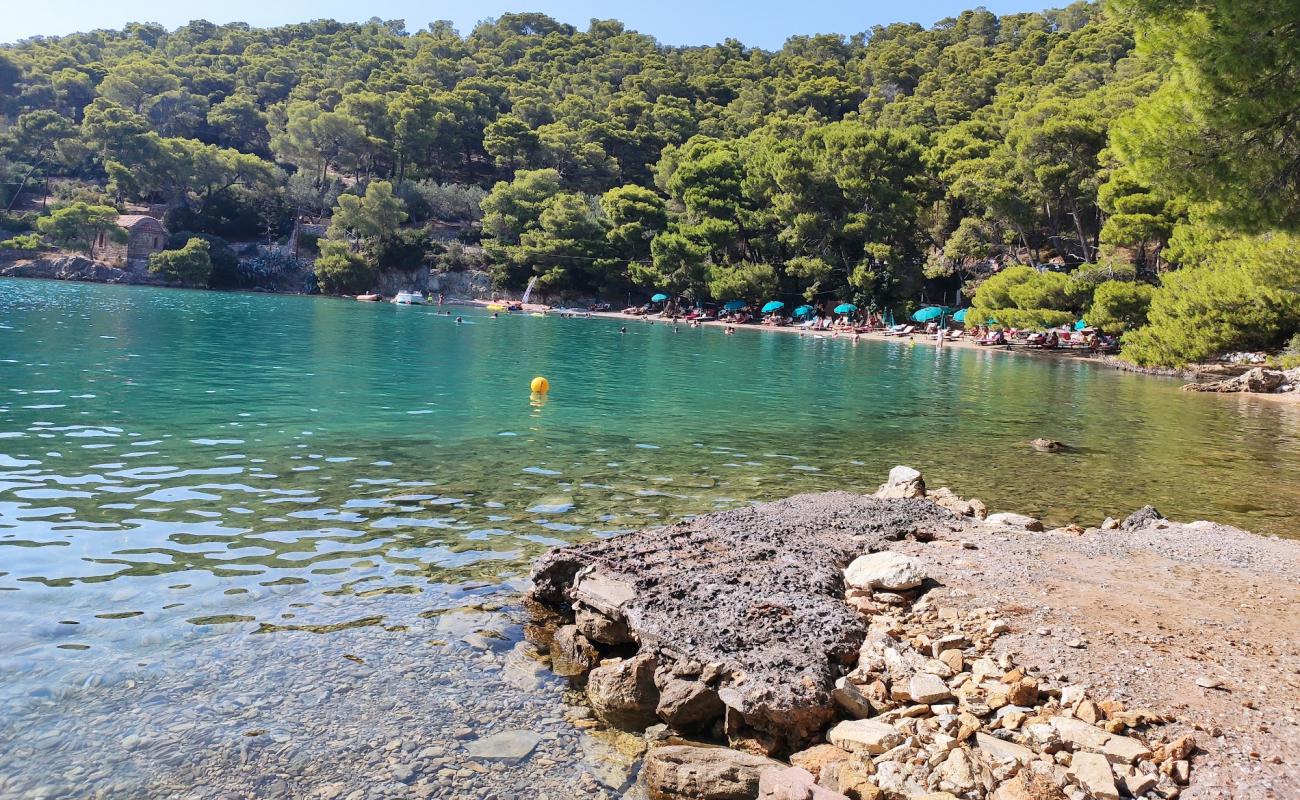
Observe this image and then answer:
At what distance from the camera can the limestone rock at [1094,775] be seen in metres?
3.57

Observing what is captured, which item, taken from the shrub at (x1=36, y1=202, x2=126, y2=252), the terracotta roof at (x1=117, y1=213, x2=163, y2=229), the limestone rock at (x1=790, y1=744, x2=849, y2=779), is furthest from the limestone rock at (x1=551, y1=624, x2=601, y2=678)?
the terracotta roof at (x1=117, y1=213, x2=163, y2=229)

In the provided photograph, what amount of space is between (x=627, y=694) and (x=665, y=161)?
260 feet

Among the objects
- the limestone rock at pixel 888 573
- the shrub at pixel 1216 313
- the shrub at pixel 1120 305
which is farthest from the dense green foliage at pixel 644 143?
the limestone rock at pixel 888 573

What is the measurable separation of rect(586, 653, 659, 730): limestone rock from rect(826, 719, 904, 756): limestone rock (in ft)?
3.67

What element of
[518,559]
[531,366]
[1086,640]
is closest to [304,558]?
[518,559]

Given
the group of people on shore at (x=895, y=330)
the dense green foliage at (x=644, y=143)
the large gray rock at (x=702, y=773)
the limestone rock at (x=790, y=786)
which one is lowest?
the large gray rock at (x=702, y=773)

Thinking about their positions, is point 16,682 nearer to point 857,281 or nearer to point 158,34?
point 857,281

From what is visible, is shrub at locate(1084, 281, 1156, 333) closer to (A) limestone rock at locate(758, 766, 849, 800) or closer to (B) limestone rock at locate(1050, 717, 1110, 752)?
(B) limestone rock at locate(1050, 717, 1110, 752)

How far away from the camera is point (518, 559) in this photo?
300 inches

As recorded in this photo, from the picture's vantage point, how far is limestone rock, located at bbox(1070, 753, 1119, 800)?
357cm

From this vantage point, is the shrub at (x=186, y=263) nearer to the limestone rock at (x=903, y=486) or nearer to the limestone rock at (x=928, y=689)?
the limestone rock at (x=903, y=486)

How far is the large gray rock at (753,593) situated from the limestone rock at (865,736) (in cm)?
18

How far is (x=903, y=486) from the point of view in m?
10.3

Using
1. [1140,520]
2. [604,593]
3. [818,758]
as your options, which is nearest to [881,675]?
[818,758]
